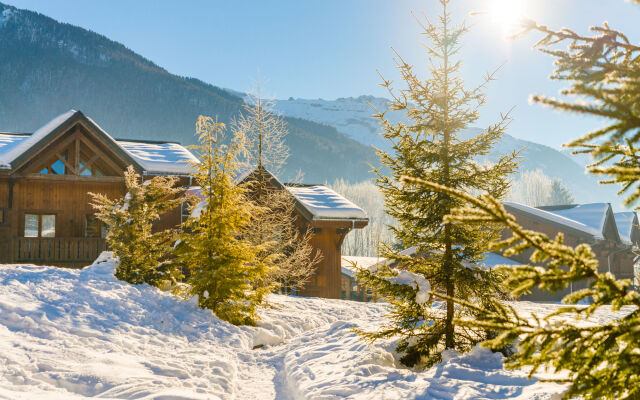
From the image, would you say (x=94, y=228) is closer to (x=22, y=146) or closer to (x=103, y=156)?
(x=103, y=156)

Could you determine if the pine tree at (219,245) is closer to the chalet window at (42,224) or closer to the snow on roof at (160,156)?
the snow on roof at (160,156)

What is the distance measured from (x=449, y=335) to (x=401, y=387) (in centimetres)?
207

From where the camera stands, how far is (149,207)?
501 inches

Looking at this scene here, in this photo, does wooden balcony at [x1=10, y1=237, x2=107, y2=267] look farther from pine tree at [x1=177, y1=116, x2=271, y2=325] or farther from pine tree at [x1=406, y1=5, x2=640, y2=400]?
pine tree at [x1=406, y1=5, x2=640, y2=400]

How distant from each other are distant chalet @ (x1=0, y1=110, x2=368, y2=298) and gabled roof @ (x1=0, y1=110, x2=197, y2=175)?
39mm

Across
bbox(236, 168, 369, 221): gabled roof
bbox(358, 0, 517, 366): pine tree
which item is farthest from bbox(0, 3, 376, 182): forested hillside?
bbox(358, 0, 517, 366): pine tree

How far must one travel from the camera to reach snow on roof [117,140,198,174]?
64.3 ft

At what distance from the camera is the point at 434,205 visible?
24.8ft

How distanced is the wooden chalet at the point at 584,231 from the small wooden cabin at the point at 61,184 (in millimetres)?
23492

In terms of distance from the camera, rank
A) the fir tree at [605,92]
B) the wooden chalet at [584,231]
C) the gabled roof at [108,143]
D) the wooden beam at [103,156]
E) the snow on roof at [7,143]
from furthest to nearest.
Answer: the wooden chalet at [584,231] < the wooden beam at [103,156] < the gabled roof at [108,143] < the snow on roof at [7,143] < the fir tree at [605,92]

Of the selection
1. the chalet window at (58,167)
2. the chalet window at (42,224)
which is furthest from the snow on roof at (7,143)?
the chalet window at (42,224)

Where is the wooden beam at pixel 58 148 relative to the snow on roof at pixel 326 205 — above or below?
above

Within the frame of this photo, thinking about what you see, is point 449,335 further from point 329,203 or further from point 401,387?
point 329,203

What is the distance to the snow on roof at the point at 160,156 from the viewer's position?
19.6 metres
